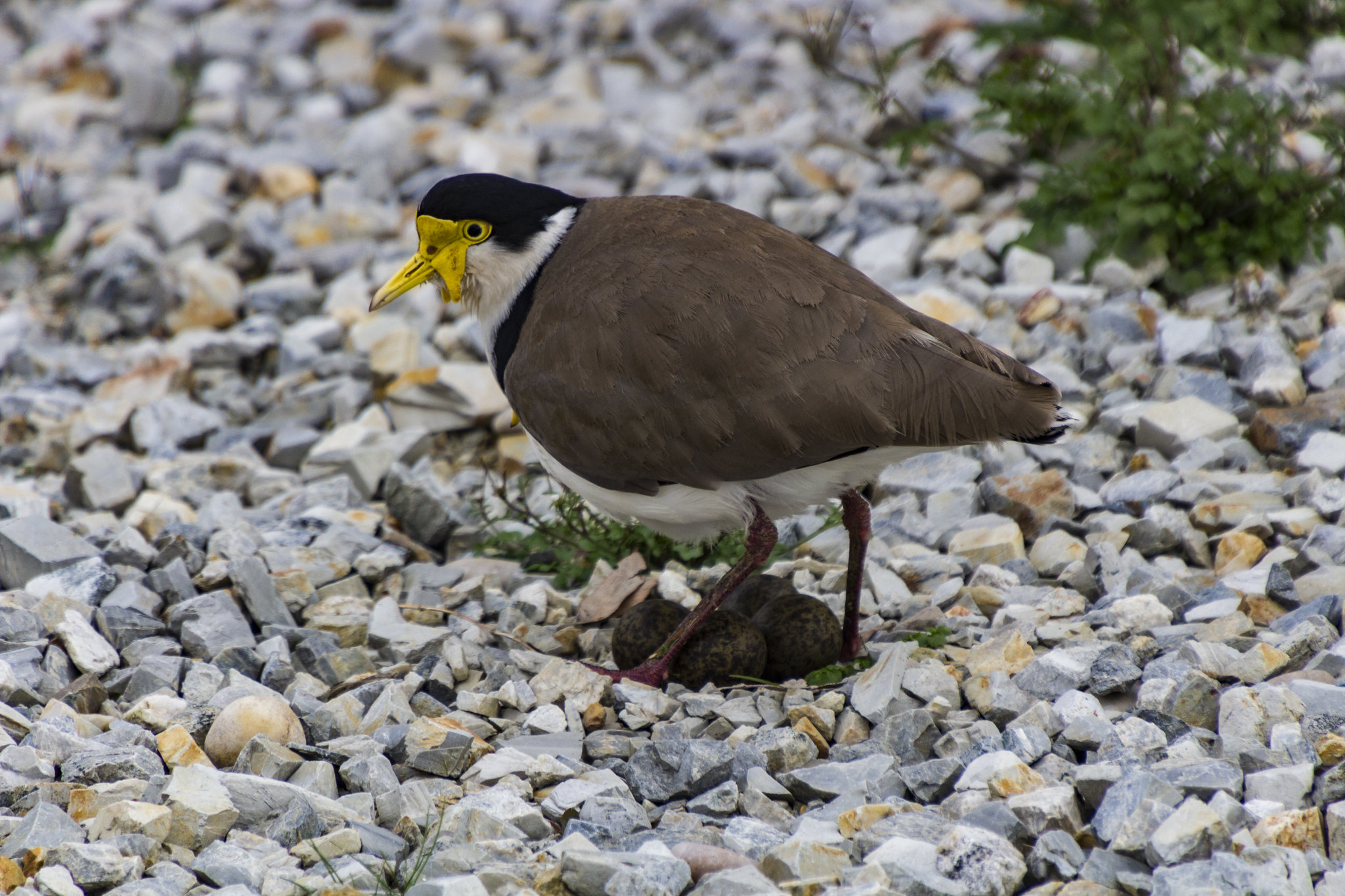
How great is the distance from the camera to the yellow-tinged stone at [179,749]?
3.66m

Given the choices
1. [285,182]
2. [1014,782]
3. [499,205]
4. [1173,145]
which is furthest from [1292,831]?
[285,182]

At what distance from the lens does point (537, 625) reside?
4.72 metres

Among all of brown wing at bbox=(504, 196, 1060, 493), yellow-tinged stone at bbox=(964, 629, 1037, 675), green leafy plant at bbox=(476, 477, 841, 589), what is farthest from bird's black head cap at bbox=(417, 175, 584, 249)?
yellow-tinged stone at bbox=(964, 629, 1037, 675)

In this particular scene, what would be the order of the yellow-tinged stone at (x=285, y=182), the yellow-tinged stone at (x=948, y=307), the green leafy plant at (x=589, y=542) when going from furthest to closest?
1. the yellow-tinged stone at (x=285, y=182)
2. the yellow-tinged stone at (x=948, y=307)
3. the green leafy plant at (x=589, y=542)

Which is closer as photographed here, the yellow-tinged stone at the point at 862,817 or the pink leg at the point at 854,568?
the yellow-tinged stone at the point at 862,817

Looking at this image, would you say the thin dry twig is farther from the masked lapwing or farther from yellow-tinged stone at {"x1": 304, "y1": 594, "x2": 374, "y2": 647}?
yellow-tinged stone at {"x1": 304, "y1": 594, "x2": 374, "y2": 647}

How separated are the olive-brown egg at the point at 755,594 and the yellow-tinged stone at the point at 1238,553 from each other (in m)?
1.43

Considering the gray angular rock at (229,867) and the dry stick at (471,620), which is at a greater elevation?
the dry stick at (471,620)

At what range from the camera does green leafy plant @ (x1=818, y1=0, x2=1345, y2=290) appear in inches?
236

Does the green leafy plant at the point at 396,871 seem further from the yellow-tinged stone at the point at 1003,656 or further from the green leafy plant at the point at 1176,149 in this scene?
the green leafy plant at the point at 1176,149

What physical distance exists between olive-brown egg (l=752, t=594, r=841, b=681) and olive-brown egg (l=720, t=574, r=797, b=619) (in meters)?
0.21

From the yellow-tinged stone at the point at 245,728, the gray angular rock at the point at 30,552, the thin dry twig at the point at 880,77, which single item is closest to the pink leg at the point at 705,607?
the yellow-tinged stone at the point at 245,728

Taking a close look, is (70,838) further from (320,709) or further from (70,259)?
(70,259)

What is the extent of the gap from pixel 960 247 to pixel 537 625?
10.2 feet
